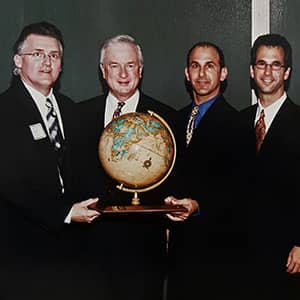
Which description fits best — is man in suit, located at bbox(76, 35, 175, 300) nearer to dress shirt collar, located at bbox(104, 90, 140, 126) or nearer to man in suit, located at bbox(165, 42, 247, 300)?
dress shirt collar, located at bbox(104, 90, 140, 126)

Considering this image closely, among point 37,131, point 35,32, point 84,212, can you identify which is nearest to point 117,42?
point 35,32

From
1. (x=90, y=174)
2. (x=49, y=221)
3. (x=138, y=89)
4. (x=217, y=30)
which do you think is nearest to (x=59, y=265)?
(x=49, y=221)

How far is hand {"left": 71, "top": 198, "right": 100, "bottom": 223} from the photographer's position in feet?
12.3

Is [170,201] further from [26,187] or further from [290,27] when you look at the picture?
[290,27]

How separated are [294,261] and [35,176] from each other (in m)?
1.66

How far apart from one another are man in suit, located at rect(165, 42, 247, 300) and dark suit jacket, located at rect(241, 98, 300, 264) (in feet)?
0.42

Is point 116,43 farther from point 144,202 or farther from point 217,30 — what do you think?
point 144,202

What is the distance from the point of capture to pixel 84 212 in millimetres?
3775

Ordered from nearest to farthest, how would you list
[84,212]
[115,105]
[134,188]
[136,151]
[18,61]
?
[136,151], [134,188], [84,212], [18,61], [115,105]

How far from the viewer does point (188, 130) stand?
4039 mm

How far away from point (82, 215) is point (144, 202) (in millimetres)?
400

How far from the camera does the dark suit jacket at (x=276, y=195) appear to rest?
393cm

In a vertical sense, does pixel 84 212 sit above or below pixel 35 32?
below

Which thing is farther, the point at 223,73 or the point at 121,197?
the point at 223,73
